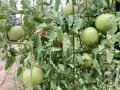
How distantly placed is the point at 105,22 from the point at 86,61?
0.56 feet

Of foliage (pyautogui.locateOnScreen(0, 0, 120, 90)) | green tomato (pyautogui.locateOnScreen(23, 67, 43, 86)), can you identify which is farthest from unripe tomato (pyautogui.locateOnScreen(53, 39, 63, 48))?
green tomato (pyautogui.locateOnScreen(23, 67, 43, 86))

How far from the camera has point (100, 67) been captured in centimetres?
137

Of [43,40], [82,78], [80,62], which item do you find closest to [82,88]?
[82,78]

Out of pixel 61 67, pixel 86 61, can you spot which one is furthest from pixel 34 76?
pixel 86 61

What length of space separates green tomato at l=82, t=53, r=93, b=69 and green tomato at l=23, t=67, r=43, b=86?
0.55ft

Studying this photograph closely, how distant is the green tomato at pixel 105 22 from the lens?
4.02ft

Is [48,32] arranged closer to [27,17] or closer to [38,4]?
[27,17]

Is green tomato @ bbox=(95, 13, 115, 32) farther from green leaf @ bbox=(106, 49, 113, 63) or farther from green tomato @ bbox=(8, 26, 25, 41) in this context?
green tomato @ bbox=(8, 26, 25, 41)

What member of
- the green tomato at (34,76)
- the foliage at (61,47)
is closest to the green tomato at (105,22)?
the foliage at (61,47)

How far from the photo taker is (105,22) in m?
1.24

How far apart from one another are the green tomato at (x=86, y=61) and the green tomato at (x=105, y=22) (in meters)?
0.11

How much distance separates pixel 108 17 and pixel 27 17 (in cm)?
27

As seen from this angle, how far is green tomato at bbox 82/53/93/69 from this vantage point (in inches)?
51.6

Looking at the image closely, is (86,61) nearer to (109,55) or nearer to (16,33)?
(109,55)
